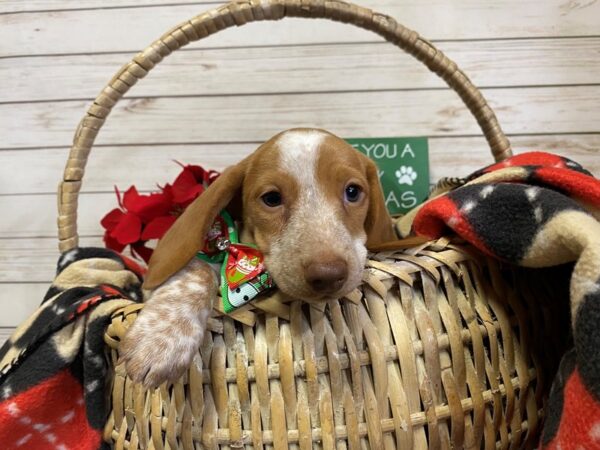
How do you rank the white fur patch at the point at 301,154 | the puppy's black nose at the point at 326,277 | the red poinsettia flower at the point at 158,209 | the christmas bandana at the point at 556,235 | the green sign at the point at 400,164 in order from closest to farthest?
the christmas bandana at the point at 556,235, the puppy's black nose at the point at 326,277, the white fur patch at the point at 301,154, the red poinsettia flower at the point at 158,209, the green sign at the point at 400,164

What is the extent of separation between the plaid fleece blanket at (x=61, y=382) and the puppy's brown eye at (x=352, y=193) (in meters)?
0.49

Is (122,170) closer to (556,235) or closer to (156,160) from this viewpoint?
(156,160)

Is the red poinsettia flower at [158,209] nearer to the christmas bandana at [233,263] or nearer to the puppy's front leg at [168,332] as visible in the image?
the christmas bandana at [233,263]

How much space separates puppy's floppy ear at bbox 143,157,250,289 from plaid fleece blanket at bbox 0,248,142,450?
92 mm

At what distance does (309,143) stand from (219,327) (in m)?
0.45

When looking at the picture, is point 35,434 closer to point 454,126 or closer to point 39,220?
point 39,220

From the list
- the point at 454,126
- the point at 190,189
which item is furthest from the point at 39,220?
the point at 454,126

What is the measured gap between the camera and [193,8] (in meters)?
1.81

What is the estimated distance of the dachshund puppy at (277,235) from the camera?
31.2 inches

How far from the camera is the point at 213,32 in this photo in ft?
4.06

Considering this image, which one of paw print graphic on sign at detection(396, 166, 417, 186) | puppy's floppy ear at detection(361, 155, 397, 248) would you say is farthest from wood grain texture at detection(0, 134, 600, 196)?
puppy's floppy ear at detection(361, 155, 397, 248)

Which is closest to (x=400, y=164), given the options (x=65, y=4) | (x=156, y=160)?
(x=156, y=160)

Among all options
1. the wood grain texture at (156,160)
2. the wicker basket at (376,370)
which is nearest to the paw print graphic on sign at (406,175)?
the wood grain texture at (156,160)

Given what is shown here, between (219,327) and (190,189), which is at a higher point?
(190,189)
